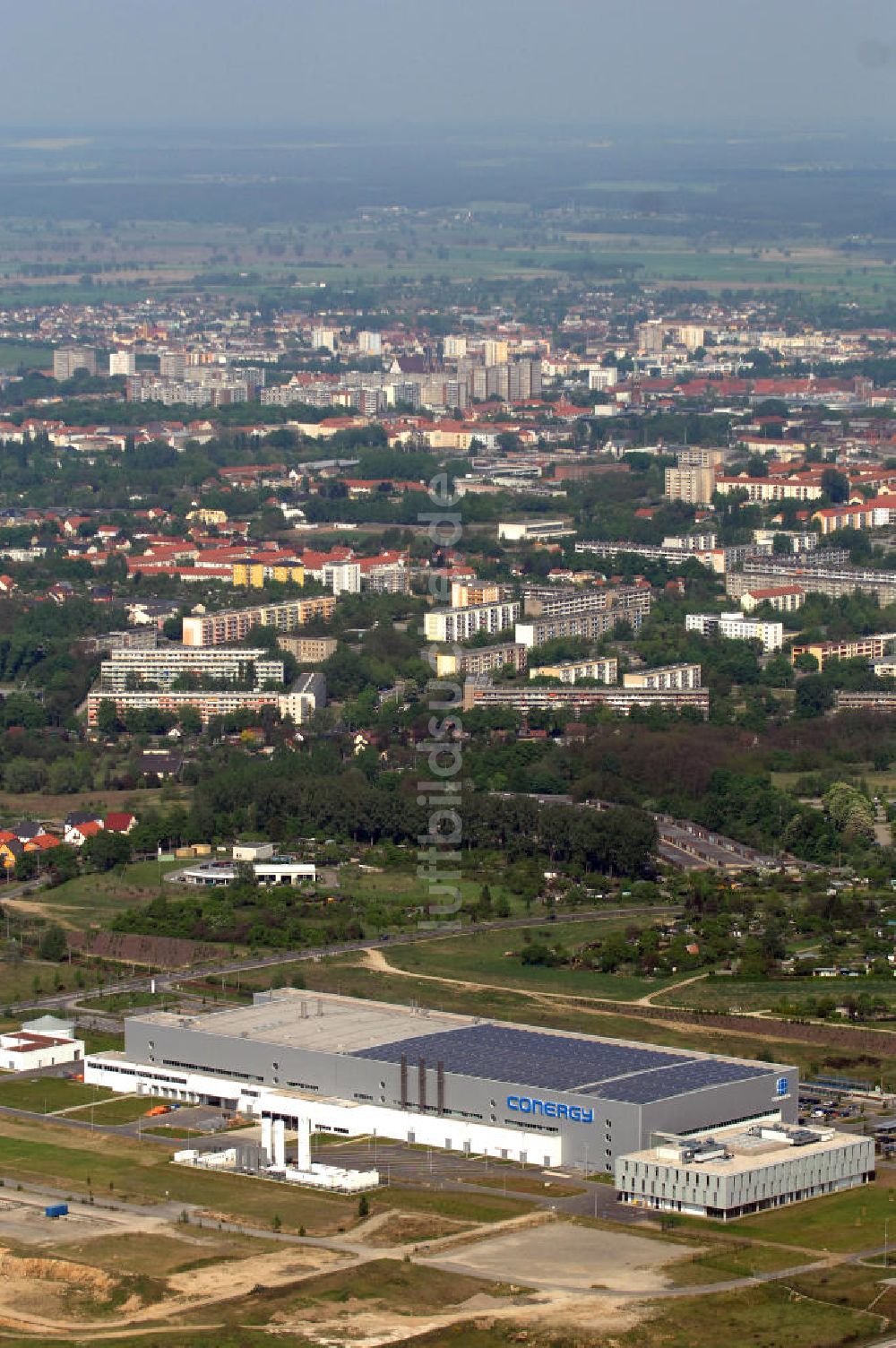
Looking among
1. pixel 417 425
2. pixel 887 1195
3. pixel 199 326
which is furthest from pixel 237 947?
pixel 199 326

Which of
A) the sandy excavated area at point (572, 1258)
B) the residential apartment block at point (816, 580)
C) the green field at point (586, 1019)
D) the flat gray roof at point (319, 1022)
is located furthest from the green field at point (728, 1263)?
the residential apartment block at point (816, 580)

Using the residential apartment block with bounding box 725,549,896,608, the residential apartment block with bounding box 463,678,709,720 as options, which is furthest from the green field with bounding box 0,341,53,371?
the residential apartment block with bounding box 463,678,709,720

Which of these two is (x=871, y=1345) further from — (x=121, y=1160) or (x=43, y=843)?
(x=43, y=843)

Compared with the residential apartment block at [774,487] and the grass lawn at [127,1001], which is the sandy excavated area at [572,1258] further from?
the residential apartment block at [774,487]

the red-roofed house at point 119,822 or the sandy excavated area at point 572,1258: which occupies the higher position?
the sandy excavated area at point 572,1258

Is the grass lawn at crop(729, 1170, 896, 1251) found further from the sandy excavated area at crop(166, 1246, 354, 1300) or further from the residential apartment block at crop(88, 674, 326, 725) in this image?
the residential apartment block at crop(88, 674, 326, 725)

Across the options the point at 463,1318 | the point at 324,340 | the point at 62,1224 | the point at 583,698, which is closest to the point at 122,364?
the point at 324,340
